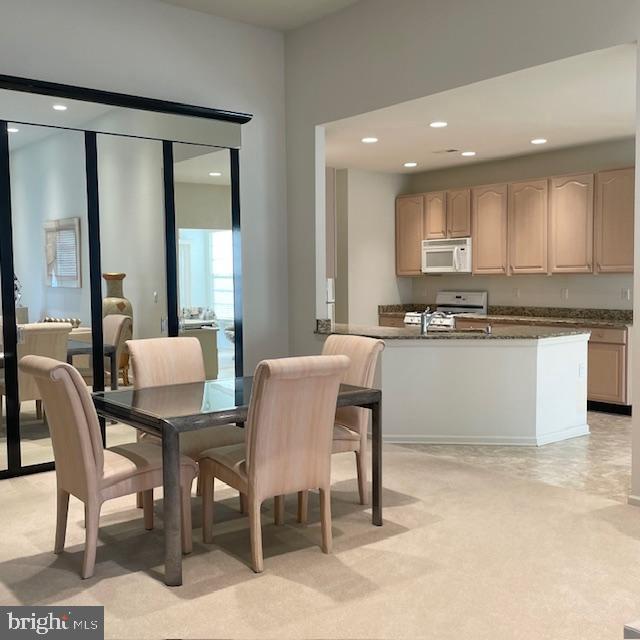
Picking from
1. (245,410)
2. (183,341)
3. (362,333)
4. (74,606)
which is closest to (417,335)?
(362,333)

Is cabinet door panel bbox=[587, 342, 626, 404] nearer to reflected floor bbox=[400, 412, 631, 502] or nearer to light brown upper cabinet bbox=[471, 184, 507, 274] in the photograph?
reflected floor bbox=[400, 412, 631, 502]

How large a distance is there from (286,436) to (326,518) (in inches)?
17.6

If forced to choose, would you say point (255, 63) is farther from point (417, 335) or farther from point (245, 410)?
point (245, 410)

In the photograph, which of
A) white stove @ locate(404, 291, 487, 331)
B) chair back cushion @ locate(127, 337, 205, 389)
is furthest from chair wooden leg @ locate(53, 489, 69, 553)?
white stove @ locate(404, 291, 487, 331)

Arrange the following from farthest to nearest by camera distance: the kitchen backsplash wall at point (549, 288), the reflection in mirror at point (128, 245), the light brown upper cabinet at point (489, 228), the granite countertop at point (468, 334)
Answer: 1. the light brown upper cabinet at point (489, 228)
2. the kitchen backsplash wall at point (549, 288)
3. the granite countertop at point (468, 334)
4. the reflection in mirror at point (128, 245)

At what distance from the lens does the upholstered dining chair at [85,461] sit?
289 centimetres

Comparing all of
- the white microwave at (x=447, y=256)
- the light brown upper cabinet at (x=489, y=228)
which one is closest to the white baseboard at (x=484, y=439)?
the light brown upper cabinet at (x=489, y=228)

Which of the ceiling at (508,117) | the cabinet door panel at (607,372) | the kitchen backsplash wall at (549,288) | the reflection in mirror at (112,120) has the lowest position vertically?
the cabinet door panel at (607,372)

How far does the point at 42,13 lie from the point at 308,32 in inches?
78.9

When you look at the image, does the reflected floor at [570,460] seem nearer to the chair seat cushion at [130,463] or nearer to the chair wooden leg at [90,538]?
the chair seat cushion at [130,463]

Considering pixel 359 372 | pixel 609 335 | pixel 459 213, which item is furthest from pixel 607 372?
pixel 359 372

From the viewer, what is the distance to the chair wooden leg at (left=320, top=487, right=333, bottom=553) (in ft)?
10.5

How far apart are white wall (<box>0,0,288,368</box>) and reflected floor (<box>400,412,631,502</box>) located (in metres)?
1.88

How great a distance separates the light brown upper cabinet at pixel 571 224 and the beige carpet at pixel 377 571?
10.9ft
